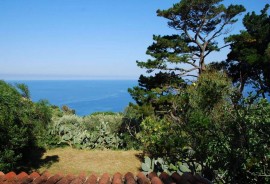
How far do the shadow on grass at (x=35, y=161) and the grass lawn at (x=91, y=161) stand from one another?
0.14ft

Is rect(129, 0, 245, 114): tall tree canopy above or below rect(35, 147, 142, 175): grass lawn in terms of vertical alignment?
above

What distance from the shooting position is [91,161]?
14734mm

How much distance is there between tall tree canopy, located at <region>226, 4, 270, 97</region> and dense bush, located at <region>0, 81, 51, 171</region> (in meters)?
15.7

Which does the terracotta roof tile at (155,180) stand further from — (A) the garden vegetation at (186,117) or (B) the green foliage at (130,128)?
(B) the green foliage at (130,128)

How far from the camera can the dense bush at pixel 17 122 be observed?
10281mm

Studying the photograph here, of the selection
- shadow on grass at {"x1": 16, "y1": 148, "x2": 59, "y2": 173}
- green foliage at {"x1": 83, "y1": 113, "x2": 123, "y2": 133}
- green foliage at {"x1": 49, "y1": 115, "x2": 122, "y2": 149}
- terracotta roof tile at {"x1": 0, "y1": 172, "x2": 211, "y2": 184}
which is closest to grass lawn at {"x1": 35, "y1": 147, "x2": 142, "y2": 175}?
shadow on grass at {"x1": 16, "y1": 148, "x2": 59, "y2": 173}

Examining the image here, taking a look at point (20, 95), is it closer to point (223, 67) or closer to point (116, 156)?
point (116, 156)

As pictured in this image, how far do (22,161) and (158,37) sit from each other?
13.6 m

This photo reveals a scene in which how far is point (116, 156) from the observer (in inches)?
618

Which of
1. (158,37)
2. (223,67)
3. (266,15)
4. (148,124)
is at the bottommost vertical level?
(148,124)

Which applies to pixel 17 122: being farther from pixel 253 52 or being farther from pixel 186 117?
pixel 253 52

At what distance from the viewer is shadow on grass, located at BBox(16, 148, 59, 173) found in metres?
13.2

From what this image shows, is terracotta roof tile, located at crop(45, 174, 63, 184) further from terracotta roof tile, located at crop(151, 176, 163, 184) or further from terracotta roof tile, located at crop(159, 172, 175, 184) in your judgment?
terracotta roof tile, located at crop(159, 172, 175, 184)

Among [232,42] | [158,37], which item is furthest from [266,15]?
[158,37]
